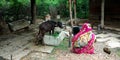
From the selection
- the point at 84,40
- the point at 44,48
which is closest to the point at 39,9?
the point at 44,48

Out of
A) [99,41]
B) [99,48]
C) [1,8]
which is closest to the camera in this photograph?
[99,48]

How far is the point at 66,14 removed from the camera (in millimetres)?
19953

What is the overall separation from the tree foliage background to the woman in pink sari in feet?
31.2

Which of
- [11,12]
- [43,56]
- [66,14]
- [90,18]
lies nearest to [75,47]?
[43,56]

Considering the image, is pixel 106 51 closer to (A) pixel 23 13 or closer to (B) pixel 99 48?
(B) pixel 99 48

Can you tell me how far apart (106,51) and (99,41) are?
5.80 ft

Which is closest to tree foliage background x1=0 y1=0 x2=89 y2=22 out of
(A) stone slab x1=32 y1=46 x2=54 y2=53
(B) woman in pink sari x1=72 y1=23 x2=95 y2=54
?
(A) stone slab x1=32 y1=46 x2=54 y2=53

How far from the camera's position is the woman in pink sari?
8.19m

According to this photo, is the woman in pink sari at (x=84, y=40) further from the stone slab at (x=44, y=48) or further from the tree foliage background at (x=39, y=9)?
the tree foliage background at (x=39, y=9)

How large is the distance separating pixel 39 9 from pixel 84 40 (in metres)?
12.4

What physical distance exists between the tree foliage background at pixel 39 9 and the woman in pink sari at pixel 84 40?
31.2 feet

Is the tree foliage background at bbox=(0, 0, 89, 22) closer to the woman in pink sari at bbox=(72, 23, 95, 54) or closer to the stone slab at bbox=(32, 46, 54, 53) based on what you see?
the stone slab at bbox=(32, 46, 54, 53)

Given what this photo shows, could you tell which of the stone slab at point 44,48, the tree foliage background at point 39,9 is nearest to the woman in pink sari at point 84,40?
the stone slab at point 44,48

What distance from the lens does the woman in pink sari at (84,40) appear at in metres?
8.19
